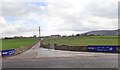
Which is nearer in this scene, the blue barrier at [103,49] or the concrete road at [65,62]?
the concrete road at [65,62]

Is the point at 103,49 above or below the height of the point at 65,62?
above

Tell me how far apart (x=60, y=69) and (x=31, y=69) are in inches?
114

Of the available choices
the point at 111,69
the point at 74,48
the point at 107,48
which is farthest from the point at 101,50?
the point at 111,69

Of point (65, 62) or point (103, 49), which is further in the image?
point (103, 49)

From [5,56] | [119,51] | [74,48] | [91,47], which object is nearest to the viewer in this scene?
[5,56]

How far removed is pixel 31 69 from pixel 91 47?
32.7 metres

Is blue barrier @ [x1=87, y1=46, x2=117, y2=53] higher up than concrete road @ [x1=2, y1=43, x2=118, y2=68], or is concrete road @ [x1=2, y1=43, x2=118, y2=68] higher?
blue barrier @ [x1=87, y1=46, x2=117, y2=53]

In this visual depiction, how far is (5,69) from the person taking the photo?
2734 cm

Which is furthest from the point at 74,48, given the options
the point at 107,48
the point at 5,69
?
the point at 5,69

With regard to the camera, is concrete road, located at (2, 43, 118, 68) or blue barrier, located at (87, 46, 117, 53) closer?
concrete road, located at (2, 43, 118, 68)

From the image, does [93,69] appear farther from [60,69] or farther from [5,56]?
[5,56]

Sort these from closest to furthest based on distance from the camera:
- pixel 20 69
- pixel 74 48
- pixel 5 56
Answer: pixel 20 69
pixel 5 56
pixel 74 48

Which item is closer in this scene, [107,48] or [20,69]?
[20,69]

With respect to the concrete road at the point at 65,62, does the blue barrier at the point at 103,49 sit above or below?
above
